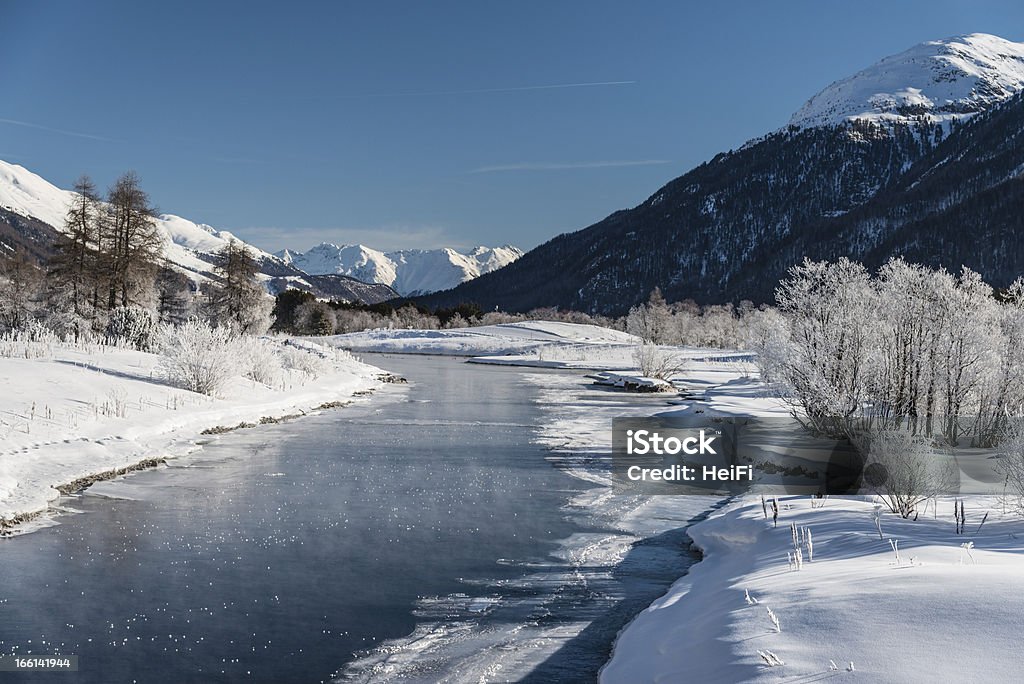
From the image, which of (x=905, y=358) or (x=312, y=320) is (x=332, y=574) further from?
(x=312, y=320)

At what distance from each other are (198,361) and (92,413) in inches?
298

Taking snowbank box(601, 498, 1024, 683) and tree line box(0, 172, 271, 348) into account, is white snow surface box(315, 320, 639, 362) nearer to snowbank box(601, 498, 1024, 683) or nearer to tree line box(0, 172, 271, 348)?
tree line box(0, 172, 271, 348)

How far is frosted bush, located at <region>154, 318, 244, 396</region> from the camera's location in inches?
1118

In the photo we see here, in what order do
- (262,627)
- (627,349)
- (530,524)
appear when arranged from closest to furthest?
(262,627)
(530,524)
(627,349)

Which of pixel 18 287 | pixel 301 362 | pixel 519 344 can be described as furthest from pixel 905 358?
pixel 519 344

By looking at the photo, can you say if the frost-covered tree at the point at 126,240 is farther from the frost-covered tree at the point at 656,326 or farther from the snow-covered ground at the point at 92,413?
the frost-covered tree at the point at 656,326

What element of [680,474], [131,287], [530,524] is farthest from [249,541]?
[131,287]

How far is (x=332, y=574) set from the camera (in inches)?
454

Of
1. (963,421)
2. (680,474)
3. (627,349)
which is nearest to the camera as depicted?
(680,474)

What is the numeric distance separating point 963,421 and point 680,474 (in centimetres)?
919

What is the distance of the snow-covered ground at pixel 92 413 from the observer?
16.1 m

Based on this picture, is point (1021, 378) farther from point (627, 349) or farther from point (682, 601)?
point (627, 349)

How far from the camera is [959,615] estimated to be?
6.39 m

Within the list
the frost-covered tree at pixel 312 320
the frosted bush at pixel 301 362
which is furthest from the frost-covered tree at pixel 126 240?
the frost-covered tree at pixel 312 320
